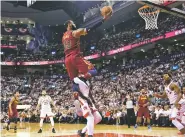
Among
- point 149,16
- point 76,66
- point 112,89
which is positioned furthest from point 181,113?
point 112,89

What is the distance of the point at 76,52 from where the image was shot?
5688 mm

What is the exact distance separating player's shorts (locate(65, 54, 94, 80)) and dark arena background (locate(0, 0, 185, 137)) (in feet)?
16.9

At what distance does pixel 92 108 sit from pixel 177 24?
75.5 feet

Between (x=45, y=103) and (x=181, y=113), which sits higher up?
(x=45, y=103)

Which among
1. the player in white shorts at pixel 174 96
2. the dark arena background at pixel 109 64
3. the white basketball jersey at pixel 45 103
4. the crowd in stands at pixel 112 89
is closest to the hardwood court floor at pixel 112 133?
the dark arena background at pixel 109 64

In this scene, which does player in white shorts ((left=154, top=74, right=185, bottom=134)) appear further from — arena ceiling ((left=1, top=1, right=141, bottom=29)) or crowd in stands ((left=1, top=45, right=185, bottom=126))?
arena ceiling ((left=1, top=1, right=141, bottom=29))

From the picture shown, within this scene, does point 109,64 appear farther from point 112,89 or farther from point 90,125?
point 90,125

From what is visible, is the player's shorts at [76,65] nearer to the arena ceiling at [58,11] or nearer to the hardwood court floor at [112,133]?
the hardwood court floor at [112,133]

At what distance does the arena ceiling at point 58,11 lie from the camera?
36.0 m

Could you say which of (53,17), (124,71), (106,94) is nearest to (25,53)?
(53,17)

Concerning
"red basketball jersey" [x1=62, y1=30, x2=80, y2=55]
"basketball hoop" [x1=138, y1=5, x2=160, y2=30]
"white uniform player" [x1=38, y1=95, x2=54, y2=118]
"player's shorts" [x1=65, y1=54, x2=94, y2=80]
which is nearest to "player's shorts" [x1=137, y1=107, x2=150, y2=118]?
"white uniform player" [x1=38, y1=95, x2=54, y2=118]

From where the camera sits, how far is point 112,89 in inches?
1030

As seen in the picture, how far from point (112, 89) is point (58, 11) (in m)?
20.3

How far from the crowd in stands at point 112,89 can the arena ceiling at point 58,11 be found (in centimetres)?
772
